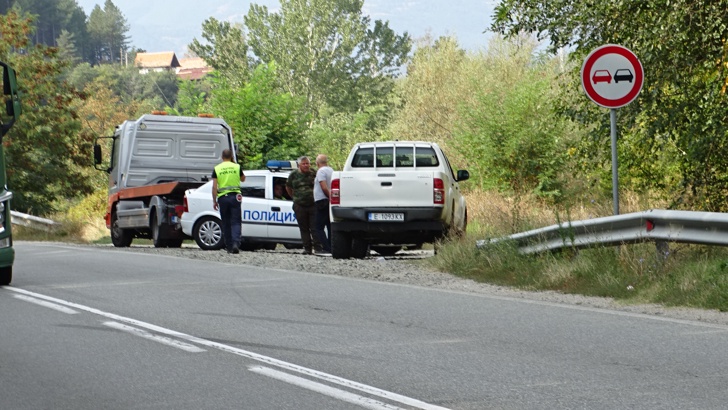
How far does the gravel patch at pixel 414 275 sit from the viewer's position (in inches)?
425

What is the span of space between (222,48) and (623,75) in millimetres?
76690

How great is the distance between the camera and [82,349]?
29.7 feet

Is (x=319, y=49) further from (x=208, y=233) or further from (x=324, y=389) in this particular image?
(x=324, y=389)

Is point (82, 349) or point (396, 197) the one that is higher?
point (396, 197)

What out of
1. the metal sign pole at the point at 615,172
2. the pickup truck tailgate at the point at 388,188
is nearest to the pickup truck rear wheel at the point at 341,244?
the pickup truck tailgate at the point at 388,188

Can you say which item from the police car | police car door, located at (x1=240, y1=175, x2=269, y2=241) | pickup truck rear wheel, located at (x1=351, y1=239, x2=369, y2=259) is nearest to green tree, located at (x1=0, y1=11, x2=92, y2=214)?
the police car

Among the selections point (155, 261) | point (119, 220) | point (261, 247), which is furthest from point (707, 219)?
point (119, 220)

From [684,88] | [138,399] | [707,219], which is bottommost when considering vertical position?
[138,399]

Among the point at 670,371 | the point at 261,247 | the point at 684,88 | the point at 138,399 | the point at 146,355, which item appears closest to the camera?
the point at 138,399

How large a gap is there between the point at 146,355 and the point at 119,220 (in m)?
18.3

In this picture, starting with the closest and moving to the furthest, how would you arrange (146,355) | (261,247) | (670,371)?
(670,371) → (146,355) → (261,247)

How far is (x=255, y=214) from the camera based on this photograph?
2259cm

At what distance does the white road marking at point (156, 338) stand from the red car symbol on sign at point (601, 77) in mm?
→ 6123

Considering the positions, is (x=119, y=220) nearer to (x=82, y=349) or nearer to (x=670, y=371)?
(x=82, y=349)
